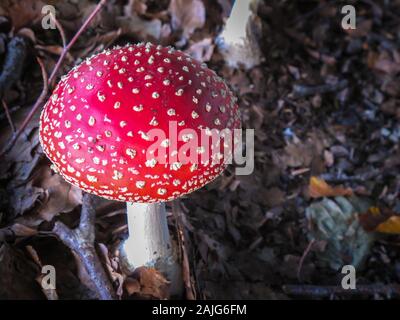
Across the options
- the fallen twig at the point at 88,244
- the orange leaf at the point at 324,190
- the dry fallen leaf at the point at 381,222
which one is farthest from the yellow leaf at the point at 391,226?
the fallen twig at the point at 88,244

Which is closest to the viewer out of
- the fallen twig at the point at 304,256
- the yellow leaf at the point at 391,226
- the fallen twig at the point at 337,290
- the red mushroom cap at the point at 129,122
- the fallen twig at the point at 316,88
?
the red mushroom cap at the point at 129,122

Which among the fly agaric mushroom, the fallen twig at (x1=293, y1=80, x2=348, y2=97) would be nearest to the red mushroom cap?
the fly agaric mushroom

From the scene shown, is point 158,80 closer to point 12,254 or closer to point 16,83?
point 12,254

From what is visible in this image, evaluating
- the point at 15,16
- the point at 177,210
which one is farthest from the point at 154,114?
the point at 15,16

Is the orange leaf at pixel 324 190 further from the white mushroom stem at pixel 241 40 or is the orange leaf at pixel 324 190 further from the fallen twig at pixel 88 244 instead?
the fallen twig at pixel 88 244

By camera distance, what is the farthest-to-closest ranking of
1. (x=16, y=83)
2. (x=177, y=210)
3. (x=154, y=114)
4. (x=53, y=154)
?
1. (x=16, y=83)
2. (x=177, y=210)
3. (x=53, y=154)
4. (x=154, y=114)

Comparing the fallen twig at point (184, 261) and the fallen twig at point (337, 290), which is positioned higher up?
the fallen twig at point (184, 261)

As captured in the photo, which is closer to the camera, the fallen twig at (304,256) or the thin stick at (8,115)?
the thin stick at (8,115)

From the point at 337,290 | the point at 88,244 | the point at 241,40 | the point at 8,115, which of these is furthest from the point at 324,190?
the point at 8,115
